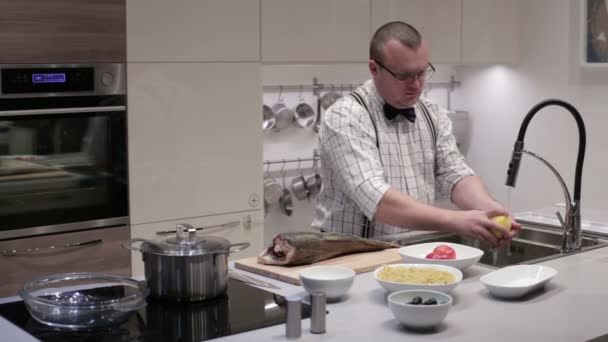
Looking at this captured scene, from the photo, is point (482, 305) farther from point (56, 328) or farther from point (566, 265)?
point (56, 328)

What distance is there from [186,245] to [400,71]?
122 cm

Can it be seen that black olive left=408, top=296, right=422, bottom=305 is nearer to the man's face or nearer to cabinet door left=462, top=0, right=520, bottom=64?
the man's face

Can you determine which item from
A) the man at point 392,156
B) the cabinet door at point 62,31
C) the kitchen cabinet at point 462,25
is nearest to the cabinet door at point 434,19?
the kitchen cabinet at point 462,25

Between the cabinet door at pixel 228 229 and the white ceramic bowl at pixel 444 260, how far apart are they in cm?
136

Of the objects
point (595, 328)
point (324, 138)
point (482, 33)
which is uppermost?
point (482, 33)

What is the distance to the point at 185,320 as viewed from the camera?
73.8 inches

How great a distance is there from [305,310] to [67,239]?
1520mm

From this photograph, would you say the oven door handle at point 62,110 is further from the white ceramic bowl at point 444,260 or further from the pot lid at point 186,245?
the white ceramic bowl at point 444,260

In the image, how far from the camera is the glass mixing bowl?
1800 mm

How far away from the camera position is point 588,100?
171 inches

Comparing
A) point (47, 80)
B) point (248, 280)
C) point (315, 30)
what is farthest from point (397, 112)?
point (47, 80)

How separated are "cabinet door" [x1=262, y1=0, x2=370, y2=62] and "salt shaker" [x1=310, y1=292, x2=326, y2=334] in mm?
2026

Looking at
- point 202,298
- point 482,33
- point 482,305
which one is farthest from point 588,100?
point 202,298

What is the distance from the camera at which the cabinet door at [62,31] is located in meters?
2.94
